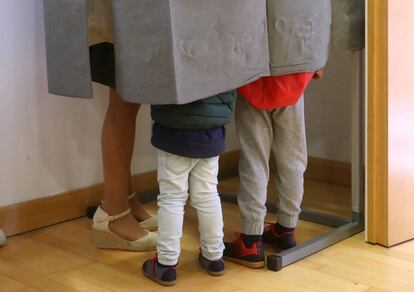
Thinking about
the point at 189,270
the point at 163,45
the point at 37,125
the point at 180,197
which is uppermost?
the point at 163,45

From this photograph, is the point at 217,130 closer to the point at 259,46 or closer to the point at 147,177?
the point at 259,46

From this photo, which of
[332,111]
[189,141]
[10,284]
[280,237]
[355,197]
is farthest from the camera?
[332,111]

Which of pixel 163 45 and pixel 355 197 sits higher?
pixel 163 45

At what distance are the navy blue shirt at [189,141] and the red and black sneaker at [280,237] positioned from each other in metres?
0.34

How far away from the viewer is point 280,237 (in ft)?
5.18

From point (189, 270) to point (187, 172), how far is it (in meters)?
0.25

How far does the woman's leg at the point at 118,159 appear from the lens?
1600 millimetres

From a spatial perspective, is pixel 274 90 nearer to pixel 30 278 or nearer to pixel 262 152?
pixel 262 152

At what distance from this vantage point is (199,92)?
4.01ft

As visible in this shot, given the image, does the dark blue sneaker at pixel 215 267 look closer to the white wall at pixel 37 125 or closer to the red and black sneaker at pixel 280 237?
the red and black sneaker at pixel 280 237

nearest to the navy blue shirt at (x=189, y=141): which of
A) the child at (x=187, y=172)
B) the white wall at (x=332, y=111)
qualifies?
the child at (x=187, y=172)

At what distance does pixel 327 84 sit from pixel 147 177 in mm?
658

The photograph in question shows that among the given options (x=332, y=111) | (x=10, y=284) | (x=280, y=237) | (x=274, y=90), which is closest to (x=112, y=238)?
(x=10, y=284)

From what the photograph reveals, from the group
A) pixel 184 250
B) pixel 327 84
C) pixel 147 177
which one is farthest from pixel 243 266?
pixel 327 84
